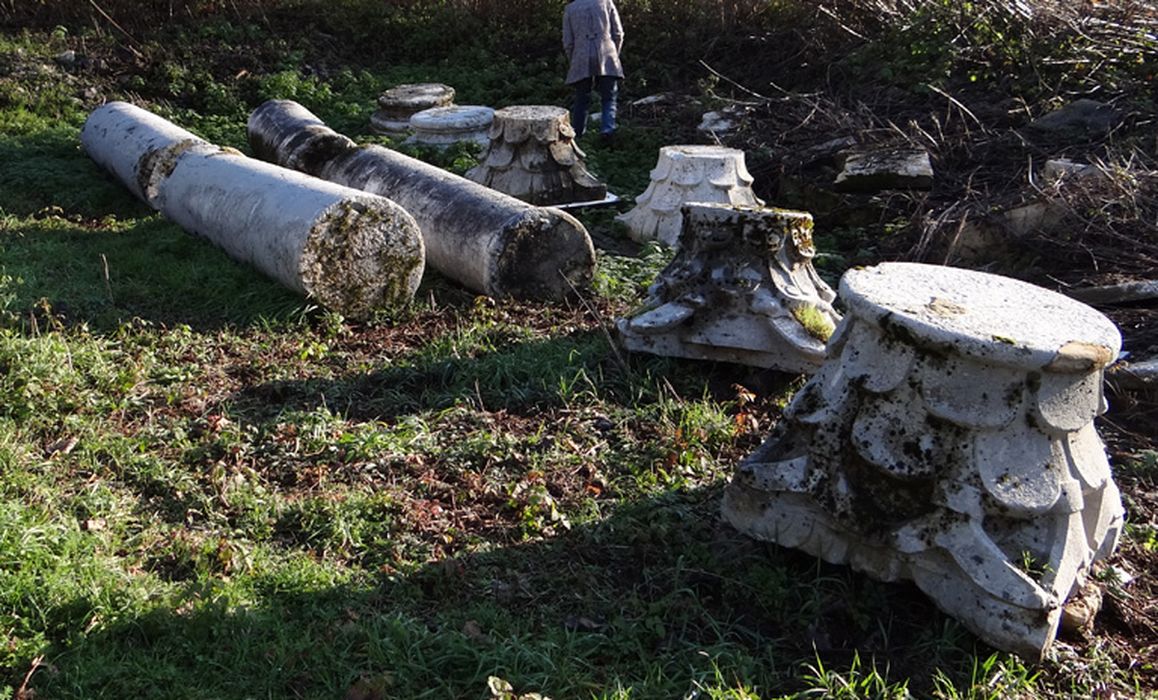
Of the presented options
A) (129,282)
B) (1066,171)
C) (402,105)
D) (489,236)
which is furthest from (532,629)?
(402,105)

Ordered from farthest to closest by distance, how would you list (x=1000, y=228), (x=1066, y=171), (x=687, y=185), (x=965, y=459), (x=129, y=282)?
(x=687, y=185), (x=1066, y=171), (x=1000, y=228), (x=129, y=282), (x=965, y=459)

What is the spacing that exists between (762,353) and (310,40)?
1070cm

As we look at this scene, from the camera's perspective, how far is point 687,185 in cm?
740

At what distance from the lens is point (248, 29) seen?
1354cm

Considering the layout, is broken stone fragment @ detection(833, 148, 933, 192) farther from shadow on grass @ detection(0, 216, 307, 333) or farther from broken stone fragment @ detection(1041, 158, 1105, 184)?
shadow on grass @ detection(0, 216, 307, 333)

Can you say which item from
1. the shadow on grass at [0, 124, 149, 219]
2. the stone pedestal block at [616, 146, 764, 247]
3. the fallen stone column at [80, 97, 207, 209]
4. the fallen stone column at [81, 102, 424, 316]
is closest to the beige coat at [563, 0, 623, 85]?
the stone pedestal block at [616, 146, 764, 247]

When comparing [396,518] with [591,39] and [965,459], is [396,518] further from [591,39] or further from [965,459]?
[591,39]

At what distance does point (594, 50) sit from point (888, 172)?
3.71 metres

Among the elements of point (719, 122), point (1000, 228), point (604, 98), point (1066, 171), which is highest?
point (1066, 171)

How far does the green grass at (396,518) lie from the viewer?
3.11 m

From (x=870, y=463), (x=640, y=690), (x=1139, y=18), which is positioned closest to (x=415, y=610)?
(x=640, y=690)

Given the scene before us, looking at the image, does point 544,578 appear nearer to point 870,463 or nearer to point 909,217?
point 870,463

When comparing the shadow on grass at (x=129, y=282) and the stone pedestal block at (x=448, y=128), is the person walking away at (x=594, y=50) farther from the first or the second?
the shadow on grass at (x=129, y=282)

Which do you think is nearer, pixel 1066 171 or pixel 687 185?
pixel 1066 171
